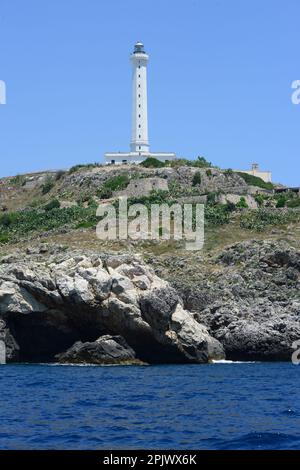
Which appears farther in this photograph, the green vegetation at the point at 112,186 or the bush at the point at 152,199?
the green vegetation at the point at 112,186

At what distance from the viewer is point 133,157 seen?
110 meters

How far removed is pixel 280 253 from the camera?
68.8m

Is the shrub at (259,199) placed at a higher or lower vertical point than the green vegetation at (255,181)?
lower

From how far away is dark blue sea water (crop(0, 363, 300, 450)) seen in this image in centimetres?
2744

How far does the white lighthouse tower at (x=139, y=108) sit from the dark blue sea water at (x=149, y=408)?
5896 cm

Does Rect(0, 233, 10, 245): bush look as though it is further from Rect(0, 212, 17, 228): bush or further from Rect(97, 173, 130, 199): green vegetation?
Rect(97, 173, 130, 199): green vegetation

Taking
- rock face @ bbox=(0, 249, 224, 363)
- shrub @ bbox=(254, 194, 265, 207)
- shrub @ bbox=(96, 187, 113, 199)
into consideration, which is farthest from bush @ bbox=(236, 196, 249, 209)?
rock face @ bbox=(0, 249, 224, 363)

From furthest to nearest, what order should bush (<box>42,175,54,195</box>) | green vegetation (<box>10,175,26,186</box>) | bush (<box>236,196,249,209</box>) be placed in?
1. green vegetation (<box>10,175,26,186</box>)
2. bush (<box>42,175,54,195</box>)
3. bush (<box>236,196,249,209</box>)

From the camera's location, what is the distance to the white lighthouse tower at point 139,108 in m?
107

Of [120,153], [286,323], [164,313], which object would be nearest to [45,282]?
[164,313]

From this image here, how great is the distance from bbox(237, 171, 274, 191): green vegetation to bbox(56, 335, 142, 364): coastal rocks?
52.7 m

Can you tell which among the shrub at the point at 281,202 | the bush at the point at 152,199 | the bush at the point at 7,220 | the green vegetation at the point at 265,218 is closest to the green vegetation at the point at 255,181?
the shrub at the point at 281,202

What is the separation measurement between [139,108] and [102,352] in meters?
57.3

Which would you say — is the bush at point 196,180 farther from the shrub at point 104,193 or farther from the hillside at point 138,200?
the shrub at point 104,193
